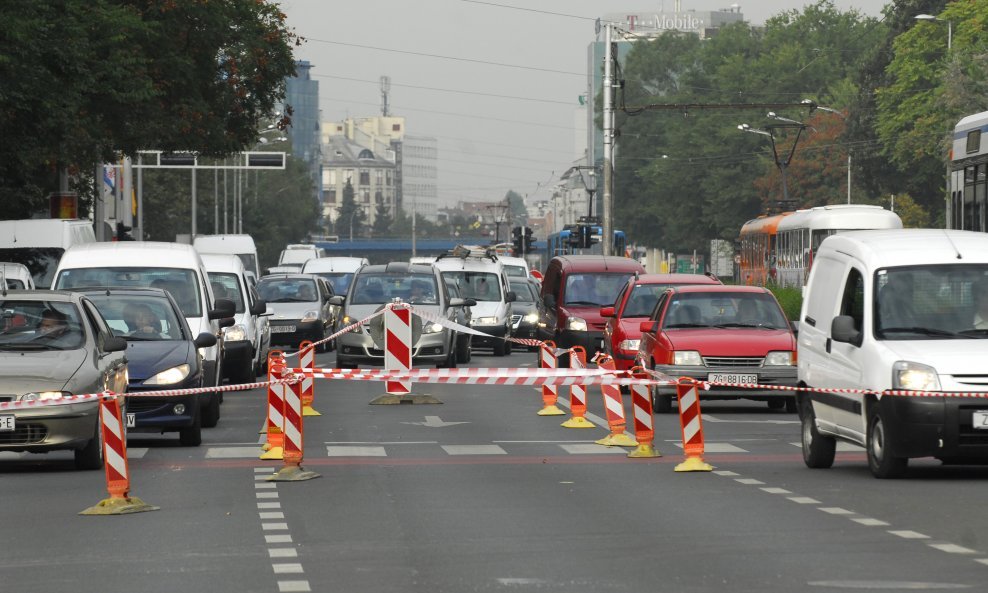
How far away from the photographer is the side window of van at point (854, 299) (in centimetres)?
1555

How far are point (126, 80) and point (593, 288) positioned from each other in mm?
9421

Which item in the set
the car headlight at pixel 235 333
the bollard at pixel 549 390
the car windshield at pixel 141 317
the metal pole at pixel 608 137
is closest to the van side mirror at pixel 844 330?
the car windshield at pixel 141 317

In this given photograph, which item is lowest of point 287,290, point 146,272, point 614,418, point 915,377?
point 614,418

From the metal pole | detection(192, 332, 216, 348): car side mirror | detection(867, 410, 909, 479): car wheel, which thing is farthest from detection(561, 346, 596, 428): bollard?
the metal pole

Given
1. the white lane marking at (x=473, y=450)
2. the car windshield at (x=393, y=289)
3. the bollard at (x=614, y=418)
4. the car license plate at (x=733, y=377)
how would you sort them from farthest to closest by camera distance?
1. the car windshield at (x=393, y=289)
2. the car license plate at (x=733, y=377)
3. the bollard at (x=614, y=418)
4. the white lane marking at (x=473, y=450)

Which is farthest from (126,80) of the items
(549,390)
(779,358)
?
(779,358)

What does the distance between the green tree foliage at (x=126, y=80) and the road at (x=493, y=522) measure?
46.9 feet

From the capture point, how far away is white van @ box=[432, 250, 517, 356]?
41.1 metres

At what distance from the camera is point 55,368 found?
16016 millimetres

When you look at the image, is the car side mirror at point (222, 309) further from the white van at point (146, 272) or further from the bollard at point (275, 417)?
the bollard at point (275, 417)

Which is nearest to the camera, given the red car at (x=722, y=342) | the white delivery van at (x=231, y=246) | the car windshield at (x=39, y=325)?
the car windshield at (x=39, y=325)

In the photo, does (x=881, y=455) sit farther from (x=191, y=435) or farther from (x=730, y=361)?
(x=730, y=361)

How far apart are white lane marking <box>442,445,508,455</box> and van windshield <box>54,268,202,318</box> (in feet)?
21.9

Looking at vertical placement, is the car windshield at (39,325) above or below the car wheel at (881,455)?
above
